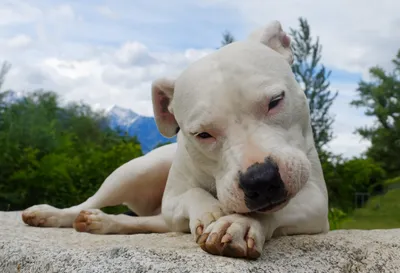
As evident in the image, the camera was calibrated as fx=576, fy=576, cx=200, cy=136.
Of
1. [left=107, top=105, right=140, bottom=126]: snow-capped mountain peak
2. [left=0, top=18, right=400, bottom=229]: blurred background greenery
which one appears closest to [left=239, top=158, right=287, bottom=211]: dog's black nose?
[left=0, top=18, right=400, bottom=229]: blurred background greenery

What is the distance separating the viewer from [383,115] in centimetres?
1608

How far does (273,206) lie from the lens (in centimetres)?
244

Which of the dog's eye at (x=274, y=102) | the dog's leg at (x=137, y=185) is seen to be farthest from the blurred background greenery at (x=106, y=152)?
the dog's eye at (x=274, y=102)

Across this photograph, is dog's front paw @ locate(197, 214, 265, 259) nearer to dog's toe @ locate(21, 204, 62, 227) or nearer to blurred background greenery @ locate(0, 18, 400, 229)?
dog's toe @ locate(21, 204, 62, 227)

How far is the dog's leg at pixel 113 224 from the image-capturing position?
11.2ft

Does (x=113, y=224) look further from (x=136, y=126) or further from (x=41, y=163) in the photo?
(x=136, y=126)

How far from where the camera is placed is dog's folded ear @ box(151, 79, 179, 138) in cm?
314

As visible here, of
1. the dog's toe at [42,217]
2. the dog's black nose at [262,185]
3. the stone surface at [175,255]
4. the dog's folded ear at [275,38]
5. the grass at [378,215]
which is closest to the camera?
the stone surface at [175,255]

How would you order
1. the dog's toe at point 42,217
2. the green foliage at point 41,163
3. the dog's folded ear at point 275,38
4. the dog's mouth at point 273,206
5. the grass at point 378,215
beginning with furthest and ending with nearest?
the grass at point 378,215, the green foliage at point 41,163, the dog's toe at point 42,217, the dog's folded ear at point 275,38, the dog's mouth at point 273,206

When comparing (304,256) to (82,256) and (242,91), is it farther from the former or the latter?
(82,256)

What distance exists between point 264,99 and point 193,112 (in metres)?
0.34

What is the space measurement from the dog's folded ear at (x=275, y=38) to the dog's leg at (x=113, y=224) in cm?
127

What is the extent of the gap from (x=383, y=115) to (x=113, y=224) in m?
13.9

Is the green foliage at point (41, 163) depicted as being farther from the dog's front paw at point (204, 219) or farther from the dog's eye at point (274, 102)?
the dog's eye at point (274, 102)
